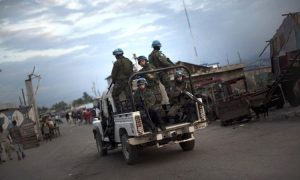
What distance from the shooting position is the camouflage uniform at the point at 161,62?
13.1 m

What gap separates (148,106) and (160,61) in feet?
7.09

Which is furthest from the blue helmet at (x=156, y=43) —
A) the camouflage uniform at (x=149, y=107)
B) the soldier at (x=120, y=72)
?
the camouflage uniform at (x=149, y=107)

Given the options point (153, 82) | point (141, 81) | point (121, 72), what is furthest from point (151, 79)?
point (121, 72)

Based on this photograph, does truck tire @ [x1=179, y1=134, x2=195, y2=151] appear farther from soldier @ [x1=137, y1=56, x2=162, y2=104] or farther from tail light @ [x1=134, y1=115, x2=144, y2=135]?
tail light @ [x1=134, y1=115, x2=144, y2=135]

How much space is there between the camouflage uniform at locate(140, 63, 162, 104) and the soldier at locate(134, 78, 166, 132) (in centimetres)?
21

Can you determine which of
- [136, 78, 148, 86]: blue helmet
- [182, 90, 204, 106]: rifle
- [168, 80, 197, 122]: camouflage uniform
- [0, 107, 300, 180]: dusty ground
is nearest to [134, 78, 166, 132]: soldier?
[136, 78, 148, 86]: blue helmet

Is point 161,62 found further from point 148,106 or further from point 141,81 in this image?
point 148,106

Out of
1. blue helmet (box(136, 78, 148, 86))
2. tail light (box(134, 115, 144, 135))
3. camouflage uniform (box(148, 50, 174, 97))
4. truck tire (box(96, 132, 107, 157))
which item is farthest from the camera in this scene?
truck tire (box(96, 132, 107, 157))

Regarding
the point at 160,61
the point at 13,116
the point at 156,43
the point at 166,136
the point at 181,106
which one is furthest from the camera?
the point at 13,116

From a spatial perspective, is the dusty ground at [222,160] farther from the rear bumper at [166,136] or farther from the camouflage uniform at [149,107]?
the camouflage uniform at [149,107]

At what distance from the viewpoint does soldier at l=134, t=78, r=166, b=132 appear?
11359mm

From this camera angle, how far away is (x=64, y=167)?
15.0 meters

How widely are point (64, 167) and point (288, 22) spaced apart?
43.9ft

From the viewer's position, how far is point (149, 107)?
37.9 feet
